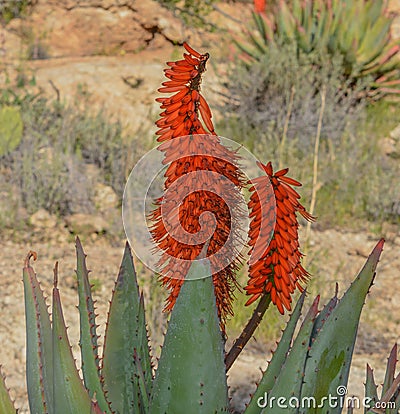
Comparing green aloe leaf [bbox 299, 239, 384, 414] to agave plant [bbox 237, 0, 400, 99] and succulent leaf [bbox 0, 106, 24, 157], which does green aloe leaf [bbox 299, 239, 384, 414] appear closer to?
succulent leaf [bbox 0, 106, 24, 157]

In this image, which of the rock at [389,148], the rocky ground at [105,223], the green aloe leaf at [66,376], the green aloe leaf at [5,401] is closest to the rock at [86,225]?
the rocky ground at [105,223]

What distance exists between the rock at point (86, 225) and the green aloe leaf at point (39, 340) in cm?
312

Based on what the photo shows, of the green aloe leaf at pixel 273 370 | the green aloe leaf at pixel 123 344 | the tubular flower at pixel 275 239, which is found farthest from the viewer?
the green aloe leaf at pixel 123 344

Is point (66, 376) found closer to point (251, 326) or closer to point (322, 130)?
point (251, 326)

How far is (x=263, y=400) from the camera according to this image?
4.69 ft

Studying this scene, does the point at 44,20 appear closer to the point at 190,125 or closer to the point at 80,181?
the point at 80,181

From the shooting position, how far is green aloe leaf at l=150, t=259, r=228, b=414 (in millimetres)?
1189

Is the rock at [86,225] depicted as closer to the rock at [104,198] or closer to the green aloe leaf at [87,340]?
the rock at [104,198]

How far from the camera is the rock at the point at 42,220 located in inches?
184

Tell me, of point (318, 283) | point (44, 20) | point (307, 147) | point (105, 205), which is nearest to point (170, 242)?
point (318, 283)

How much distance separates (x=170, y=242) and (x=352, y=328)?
359 mm

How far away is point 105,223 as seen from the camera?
4750mm

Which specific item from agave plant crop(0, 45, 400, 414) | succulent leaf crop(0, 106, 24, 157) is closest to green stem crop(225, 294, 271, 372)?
agave plant crop(0, 45, 400, 414)

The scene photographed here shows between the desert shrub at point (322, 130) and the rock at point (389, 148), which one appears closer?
the desert shrub at point (322, 130)
